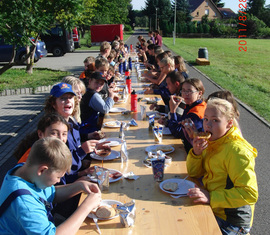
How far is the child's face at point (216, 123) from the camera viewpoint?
2.59 meters

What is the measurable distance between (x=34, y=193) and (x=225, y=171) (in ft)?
4.92

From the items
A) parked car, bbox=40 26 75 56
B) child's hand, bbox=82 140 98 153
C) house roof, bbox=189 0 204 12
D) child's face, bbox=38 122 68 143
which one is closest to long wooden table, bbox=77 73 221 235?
child's hand, bbox=82 140 98 153

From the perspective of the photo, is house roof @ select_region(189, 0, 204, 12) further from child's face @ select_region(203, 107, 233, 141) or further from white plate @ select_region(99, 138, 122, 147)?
child's face @ select_region(203, 107, 233, 141)

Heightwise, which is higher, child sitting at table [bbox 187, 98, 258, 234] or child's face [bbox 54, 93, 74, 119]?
child's face [bbox 54, 93, 74, 119]

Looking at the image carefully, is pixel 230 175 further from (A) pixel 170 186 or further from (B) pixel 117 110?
(B) pixel 117 110

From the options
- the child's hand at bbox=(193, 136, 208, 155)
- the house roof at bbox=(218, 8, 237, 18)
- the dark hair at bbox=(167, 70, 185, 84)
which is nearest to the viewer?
the child's hand at bbox=(193, 136, 208, 155)

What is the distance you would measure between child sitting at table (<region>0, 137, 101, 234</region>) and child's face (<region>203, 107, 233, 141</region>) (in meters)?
1.24

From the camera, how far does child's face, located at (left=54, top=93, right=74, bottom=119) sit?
3504 mm

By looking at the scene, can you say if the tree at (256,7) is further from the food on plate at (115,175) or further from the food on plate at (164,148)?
the food on plate at (115,175)

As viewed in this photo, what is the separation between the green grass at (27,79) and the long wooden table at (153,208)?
9291 mm

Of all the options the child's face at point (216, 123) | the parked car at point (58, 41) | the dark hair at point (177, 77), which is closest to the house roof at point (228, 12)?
the parked car at point (58, 41)

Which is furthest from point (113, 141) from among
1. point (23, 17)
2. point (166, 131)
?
point (23, 17)

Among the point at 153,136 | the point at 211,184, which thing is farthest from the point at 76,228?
the point at 153,136

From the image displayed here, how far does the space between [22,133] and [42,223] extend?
5545 mm
